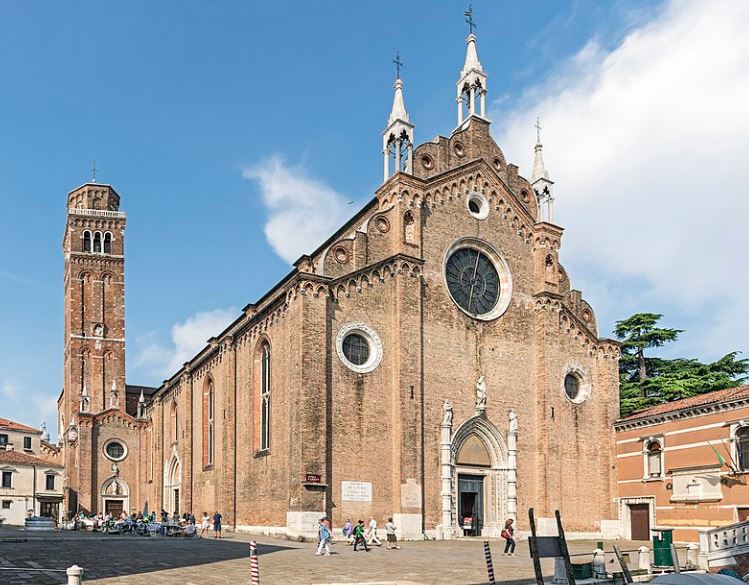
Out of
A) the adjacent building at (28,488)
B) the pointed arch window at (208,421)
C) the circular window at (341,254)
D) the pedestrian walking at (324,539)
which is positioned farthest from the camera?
the adjacent building at (28,488)

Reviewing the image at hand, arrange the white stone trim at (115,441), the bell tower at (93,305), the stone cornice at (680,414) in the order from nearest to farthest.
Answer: the stone cornice at (680,414)
the white stone trim at (115,441)
the bell tower at (93,305)

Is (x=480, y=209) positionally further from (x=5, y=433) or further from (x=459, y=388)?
(x=5, y=433)

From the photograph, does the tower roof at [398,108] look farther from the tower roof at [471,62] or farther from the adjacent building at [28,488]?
the adjacent building at [28,488]

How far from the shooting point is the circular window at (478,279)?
3616cm

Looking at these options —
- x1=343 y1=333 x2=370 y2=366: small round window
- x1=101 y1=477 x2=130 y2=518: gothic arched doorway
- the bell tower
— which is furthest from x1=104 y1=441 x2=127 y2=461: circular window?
x1=343 y1=333 x2=370 y2=366: small round window

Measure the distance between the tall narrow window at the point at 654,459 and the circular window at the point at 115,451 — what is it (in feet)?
121

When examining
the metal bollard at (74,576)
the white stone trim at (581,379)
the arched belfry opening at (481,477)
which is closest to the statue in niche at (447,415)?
the arched belfry opening at (481,477)

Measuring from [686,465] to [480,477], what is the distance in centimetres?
854

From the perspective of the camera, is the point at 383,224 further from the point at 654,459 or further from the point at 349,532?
the point at 654,459

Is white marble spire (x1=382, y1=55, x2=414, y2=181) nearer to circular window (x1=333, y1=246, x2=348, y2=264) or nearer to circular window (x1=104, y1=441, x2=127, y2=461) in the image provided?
circular window (x1=333, y1=246, x2=348, y2=264)

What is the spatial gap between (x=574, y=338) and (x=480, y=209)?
25.7 feet

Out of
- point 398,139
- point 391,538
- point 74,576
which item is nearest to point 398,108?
point 398,139

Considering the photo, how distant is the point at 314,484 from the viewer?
29.8 meters

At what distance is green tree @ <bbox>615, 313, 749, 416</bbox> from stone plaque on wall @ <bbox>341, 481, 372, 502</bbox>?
20.7m
